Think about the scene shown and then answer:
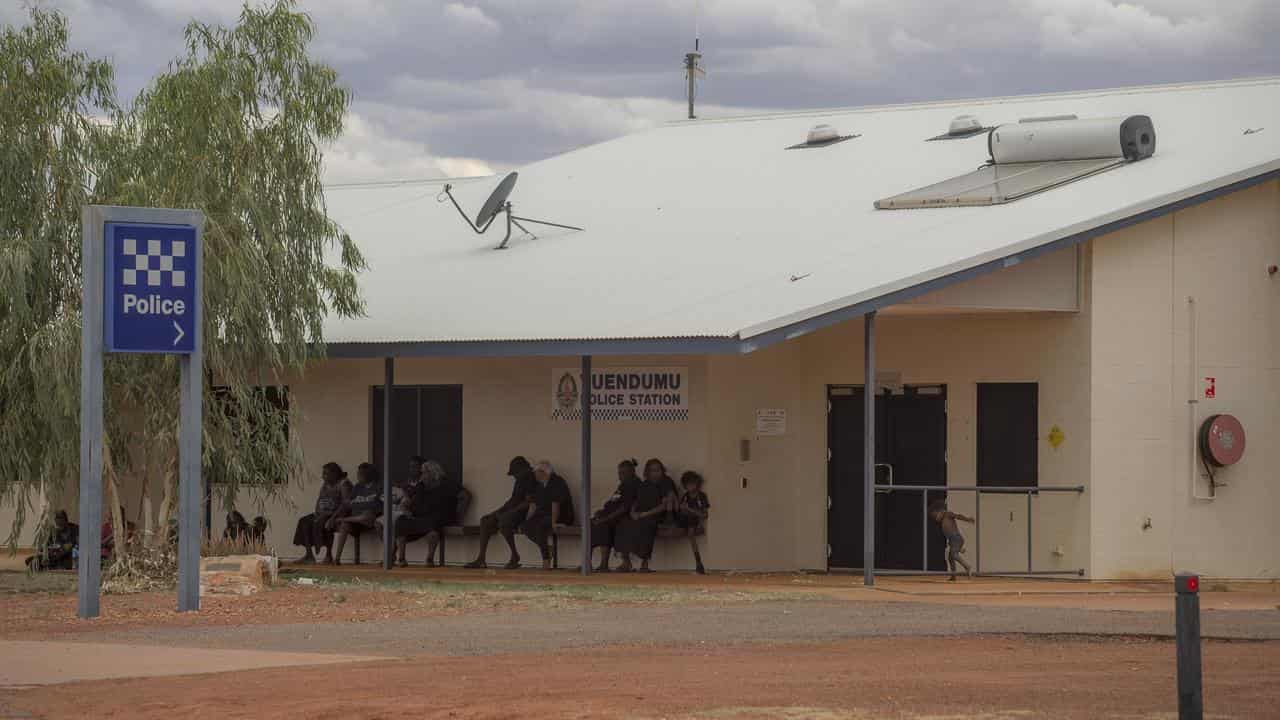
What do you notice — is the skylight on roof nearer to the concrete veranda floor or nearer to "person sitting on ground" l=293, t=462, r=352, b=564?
the concrete veranda floor

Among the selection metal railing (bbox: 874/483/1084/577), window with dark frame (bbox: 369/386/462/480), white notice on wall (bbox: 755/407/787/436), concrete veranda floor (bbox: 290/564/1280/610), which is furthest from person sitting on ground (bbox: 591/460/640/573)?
metal railing (bbox: 874/483/1084/577)

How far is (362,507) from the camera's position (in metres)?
20.3

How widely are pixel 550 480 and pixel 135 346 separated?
6.66 m

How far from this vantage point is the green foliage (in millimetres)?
15797

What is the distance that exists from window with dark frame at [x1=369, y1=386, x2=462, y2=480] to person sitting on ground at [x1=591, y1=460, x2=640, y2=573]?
217 centimetres

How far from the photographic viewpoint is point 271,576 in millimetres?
16500

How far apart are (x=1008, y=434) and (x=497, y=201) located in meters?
6.64

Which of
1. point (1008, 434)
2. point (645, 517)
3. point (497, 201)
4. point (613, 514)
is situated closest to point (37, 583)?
point (613, 514)

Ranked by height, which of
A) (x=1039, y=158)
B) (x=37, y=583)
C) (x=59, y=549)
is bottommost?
(x=37, y=583)

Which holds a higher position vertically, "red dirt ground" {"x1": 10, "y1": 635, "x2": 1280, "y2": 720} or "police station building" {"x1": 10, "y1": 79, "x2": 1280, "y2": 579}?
"police station building" {"x1": 10, "y1": 79, "x2": 1280, "y2": 579}

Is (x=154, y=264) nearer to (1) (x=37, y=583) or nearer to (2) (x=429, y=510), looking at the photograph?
(1) (x=37, y=583)

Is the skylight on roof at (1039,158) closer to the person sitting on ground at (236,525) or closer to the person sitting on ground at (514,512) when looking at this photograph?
the person sitting on ground at (514,512)

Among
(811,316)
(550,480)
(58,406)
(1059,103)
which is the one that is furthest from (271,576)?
(1059,103)

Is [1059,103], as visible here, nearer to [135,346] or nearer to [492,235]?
[492,235]
